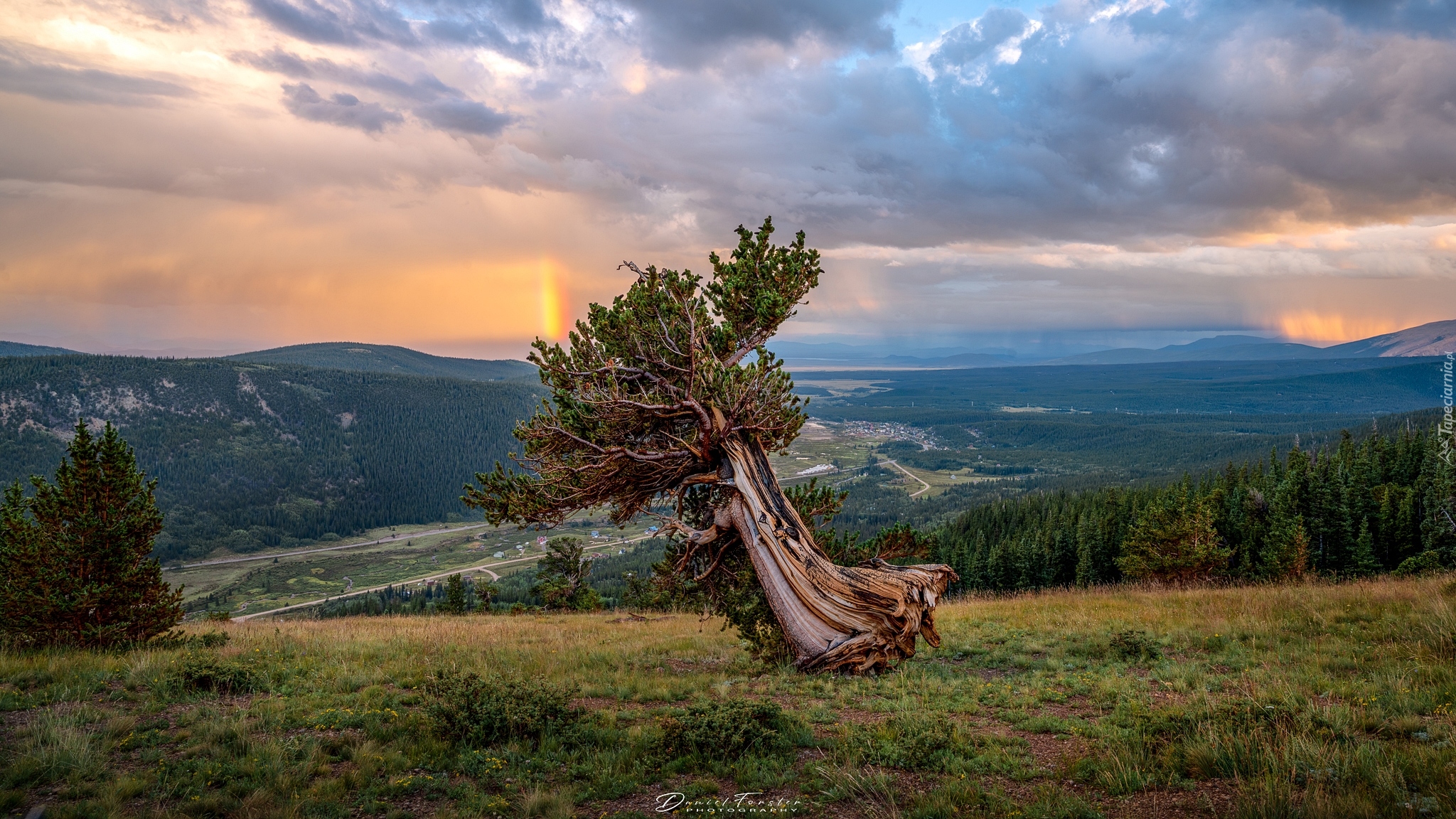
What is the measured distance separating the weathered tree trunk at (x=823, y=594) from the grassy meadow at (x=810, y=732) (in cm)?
70

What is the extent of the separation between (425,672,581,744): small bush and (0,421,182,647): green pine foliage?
8.54m

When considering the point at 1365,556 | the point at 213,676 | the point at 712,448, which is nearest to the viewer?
the point at 213,676

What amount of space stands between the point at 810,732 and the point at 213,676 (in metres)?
9.52

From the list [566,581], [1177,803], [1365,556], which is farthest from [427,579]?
[1177,803]

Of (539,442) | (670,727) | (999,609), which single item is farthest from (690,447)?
(999,609)

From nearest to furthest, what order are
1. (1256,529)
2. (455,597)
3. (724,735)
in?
(724,735)
(455,597)
(1256,529)

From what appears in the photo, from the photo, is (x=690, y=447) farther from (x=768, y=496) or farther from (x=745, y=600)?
(x=745, y=600)

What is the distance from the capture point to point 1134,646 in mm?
11672

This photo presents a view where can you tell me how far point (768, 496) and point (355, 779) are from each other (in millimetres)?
8739

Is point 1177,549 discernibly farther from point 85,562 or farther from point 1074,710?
point 85,562

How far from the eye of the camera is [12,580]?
40.2 ft

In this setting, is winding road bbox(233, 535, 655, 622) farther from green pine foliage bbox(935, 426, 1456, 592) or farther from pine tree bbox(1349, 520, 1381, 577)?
pine tree bbox(1349, 520, 1381, 577)

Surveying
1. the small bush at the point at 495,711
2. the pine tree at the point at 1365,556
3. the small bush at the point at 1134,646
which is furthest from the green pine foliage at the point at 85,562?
the pine tree at the point at 1365,556

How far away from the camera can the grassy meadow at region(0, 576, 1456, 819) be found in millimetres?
5848
